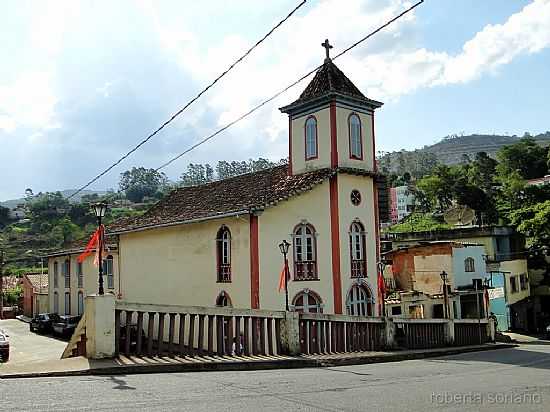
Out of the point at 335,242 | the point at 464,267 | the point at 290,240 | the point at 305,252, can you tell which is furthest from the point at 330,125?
the point at 464,267


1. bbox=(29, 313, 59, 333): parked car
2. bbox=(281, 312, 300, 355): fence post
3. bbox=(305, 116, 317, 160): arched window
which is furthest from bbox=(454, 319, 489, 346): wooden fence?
bbox=(29, 313, 59, 333): parked car

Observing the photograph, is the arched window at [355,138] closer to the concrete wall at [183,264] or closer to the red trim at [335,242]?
the red trim at [335,242]

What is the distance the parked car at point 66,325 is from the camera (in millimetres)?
31938

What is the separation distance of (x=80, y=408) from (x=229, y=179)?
70.0 ft

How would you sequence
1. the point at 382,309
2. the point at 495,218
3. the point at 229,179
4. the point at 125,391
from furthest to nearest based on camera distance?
the point at 495,218, the point at 229,179, the point at 382,309, the point at 125,391

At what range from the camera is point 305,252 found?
2267cm

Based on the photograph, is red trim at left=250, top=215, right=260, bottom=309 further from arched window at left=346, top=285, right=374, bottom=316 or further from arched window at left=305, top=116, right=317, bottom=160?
arched window at left=305, top=116, right=317, bottom=160

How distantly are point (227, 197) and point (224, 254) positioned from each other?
3.20 meters

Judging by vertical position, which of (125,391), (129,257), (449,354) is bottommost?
(449,354)

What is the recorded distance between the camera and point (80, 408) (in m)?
7.41

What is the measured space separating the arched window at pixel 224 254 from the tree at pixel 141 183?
137538 mm

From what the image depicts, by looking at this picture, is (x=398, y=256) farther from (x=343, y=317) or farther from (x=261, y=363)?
(x=261, y=363)

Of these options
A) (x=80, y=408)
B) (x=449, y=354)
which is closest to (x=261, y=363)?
(x=80, y=408)

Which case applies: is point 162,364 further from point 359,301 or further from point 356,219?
point 356,219
